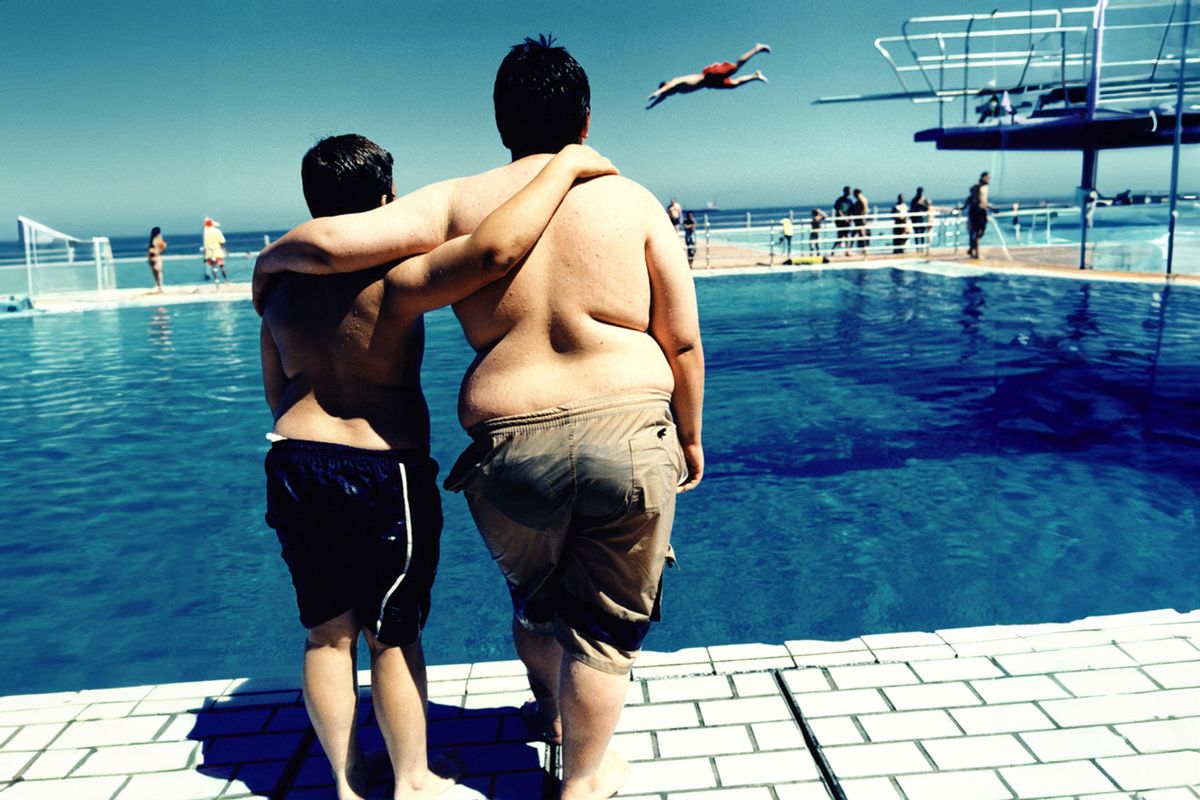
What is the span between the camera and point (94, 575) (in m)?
4.71

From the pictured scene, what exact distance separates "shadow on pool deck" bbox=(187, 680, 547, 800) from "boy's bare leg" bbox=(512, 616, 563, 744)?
0.06m

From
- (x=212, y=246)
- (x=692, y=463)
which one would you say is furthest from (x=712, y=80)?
(x=692, y=463)

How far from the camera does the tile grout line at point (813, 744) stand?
202 centimetres

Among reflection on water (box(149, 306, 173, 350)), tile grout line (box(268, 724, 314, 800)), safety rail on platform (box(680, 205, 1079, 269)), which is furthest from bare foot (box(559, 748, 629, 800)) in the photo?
safety rail on platform (box(680, 205, 1079, 269))

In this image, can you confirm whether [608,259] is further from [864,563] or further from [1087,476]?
[1087,476]

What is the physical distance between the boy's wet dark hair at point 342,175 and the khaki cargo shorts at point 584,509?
569 millimetres

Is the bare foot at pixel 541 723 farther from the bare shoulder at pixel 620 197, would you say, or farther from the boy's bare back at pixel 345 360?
the bare shoulder at pixel 620 197

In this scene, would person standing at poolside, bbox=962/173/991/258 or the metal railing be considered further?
person standing at poolside, bbox=962/173/991/258

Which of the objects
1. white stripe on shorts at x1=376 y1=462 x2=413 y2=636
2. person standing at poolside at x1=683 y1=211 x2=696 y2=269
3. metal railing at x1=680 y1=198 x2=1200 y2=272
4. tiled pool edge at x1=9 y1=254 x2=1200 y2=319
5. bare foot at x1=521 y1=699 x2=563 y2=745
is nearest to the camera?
white stripe on shorts at x1=376 y1=462 x2=413 y2=636

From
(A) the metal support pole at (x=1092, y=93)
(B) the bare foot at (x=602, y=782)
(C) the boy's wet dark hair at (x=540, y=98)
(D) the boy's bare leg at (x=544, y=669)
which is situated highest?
(A) the metal support pole at (x=1092, y=93)

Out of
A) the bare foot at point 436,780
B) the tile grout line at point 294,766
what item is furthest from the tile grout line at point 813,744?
the tile grout line at point 294,766

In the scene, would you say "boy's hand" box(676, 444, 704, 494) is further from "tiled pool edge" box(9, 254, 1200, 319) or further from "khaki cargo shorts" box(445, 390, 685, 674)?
"tiled pool edge" box(9, 254, 1200, 319)

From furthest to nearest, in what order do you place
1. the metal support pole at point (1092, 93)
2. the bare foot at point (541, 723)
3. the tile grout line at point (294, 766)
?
the metal support pole at point (1092, 93) < the bare foot at point (541, 723) < the tile grout line at point (294, 766)

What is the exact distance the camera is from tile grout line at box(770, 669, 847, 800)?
2.02 m
